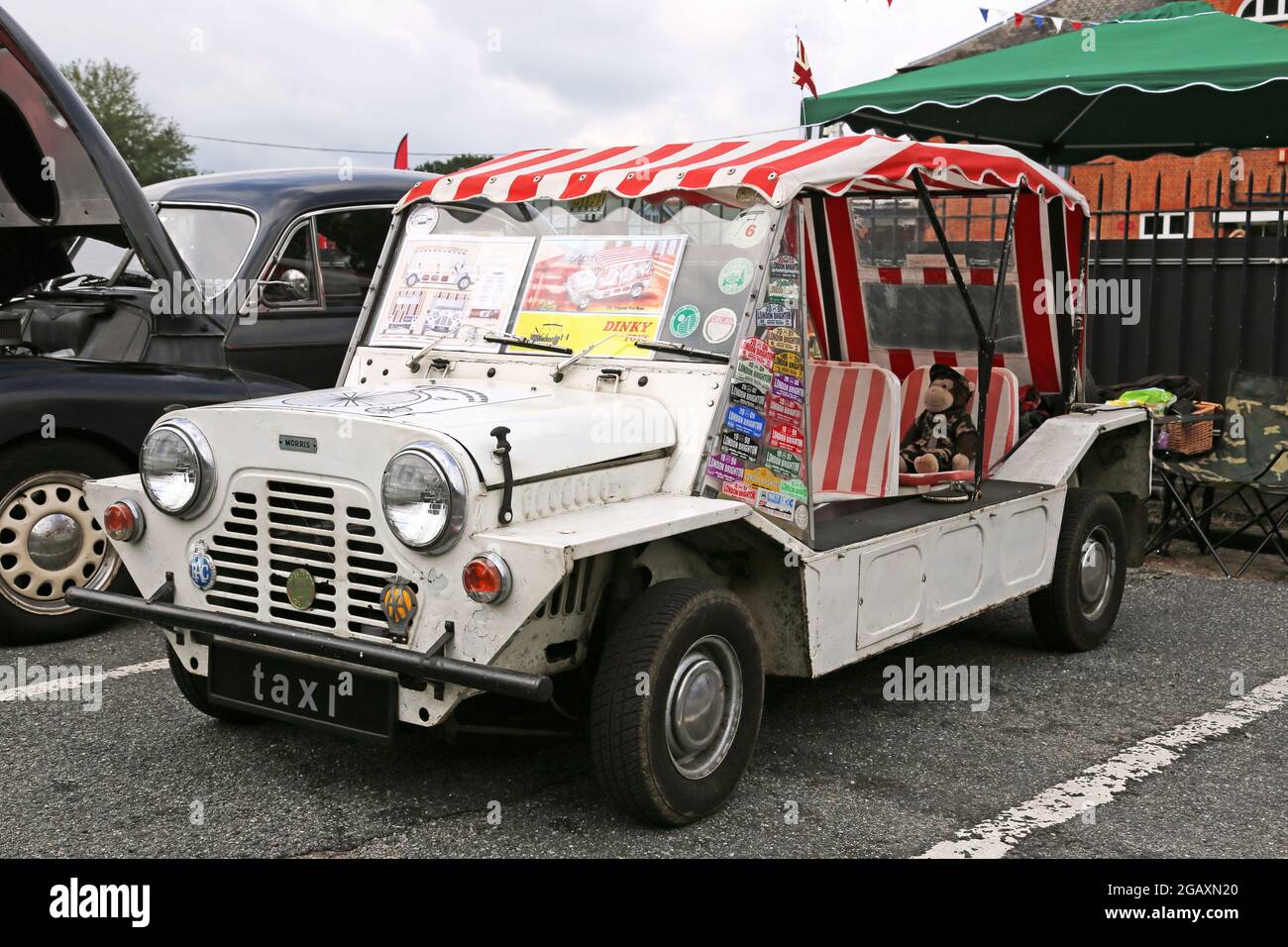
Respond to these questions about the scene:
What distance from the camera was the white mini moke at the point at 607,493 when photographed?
3703 mm

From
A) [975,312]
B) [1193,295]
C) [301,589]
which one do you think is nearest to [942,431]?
[975,312]

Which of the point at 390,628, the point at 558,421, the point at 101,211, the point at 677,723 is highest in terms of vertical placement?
the point at 101,211

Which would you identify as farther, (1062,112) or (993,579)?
(1062,112)

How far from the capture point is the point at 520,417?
3977 millimetres

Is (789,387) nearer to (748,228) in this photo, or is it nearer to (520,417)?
(748,228)

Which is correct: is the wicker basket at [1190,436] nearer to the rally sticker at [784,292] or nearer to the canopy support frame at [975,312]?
the canopy support frame at [975,312]

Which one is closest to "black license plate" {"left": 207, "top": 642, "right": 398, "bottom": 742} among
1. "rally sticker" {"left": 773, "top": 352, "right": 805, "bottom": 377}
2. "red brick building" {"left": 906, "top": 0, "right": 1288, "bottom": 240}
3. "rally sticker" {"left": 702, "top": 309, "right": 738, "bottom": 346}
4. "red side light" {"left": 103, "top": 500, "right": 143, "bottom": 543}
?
"red side light" {"left": 103, "top": 500, "right": 143, "bottom": 543}

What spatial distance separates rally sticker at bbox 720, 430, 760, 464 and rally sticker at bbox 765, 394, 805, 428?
136 mm

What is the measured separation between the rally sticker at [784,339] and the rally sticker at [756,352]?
31 millimetres

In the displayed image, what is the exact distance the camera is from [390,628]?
3.73 m

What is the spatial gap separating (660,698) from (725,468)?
846 millimetres

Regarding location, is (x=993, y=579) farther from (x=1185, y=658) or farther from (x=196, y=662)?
(x=196, y=662)
